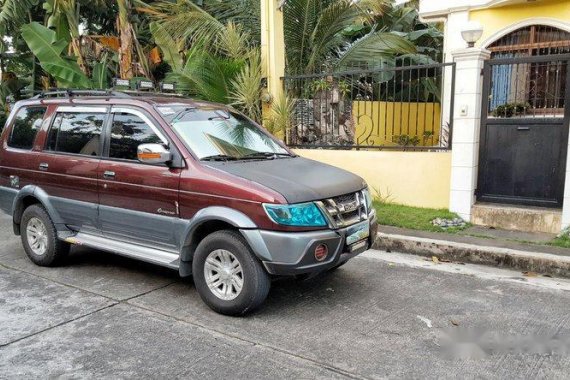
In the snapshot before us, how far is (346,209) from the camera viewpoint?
4.48 m

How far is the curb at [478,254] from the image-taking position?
219 inches

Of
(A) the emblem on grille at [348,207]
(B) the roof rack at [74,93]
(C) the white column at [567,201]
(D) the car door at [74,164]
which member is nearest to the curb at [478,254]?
(C) the white column at [567,201]

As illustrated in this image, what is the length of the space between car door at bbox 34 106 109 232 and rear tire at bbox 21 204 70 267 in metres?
0.23

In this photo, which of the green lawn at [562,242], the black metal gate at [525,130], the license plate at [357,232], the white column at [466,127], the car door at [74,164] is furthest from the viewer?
the white column at [466,127]

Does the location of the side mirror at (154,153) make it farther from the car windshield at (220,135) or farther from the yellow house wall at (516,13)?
the yellow house wall at (516,13)

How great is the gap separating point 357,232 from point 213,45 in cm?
689

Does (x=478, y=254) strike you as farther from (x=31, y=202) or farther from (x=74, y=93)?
(x=31, y=202)

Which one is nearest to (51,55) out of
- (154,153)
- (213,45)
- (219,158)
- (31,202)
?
(213,45)

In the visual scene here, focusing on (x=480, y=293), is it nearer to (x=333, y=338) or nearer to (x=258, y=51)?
(x=333, y=338)

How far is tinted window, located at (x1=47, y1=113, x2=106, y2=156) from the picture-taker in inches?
209

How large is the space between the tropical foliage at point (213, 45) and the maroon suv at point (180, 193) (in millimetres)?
3525

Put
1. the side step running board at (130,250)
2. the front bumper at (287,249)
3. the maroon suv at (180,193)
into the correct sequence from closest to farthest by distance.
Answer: the front bumper at (287,249) < the maroon suv at (180,193) < the side step running board at (130,250)

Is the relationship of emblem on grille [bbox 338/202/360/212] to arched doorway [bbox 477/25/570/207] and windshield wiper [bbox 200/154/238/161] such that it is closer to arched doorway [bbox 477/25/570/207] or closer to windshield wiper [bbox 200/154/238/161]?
windshield wiper [bbox 200/154/238/161]

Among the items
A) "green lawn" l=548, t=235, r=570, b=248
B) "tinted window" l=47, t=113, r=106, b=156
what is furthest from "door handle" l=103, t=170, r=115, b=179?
"green lawn" l=548, t=235, r=570, b=248
